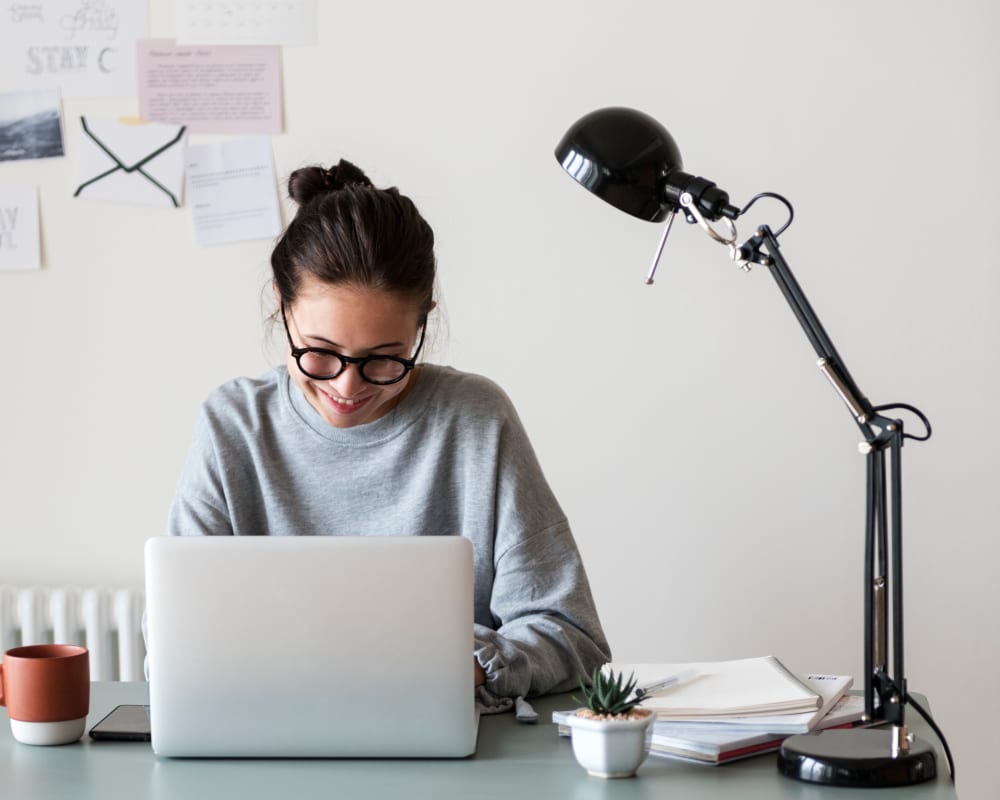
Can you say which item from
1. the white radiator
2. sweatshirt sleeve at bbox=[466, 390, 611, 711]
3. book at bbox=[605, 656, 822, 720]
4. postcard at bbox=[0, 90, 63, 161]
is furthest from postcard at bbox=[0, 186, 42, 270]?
book at bbox=[605, 656, 822, 720]

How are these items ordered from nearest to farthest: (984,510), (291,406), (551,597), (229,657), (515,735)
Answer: (229,657) < (515,735) < (551,597) < (291,406) < (984,510)

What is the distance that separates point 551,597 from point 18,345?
139 centimetres

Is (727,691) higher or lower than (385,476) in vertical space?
lower

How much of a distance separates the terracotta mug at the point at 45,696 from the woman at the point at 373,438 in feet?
1.22

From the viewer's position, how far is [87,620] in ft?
7.23

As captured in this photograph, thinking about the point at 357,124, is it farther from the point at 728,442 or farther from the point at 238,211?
the point at 728,442

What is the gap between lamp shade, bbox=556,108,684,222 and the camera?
1.19 metres

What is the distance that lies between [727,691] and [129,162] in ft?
5.29

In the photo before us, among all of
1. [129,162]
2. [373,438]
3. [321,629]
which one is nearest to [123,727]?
[321,629]

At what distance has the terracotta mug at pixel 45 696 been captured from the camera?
3.57 feet

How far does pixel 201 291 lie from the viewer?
2246 mm

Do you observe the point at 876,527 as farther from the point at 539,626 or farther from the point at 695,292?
the point at 695,292

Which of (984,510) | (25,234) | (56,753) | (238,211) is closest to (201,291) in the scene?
(238,211)

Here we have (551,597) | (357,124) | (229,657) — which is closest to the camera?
(229,657)
